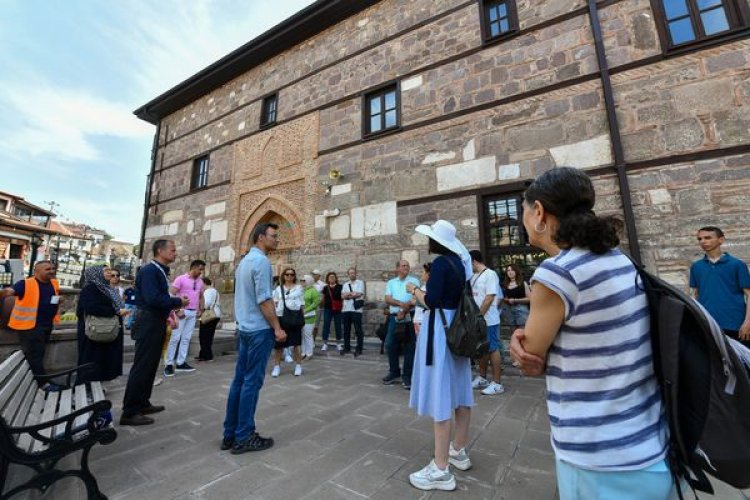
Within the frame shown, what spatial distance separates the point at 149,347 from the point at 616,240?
3.70 metres

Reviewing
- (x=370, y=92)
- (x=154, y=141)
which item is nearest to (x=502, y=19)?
(x=370, y=92)

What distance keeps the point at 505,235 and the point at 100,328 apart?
5717mm

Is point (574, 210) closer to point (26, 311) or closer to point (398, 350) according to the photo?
point (398, 350)

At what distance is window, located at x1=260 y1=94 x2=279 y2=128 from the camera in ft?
31.9

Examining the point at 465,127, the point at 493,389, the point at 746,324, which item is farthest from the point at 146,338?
the point at 465,127

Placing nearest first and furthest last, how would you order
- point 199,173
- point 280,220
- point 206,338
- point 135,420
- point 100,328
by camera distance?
point 135,420 → point 100,328 → point 206,338 → point 280,220 → point 199,173

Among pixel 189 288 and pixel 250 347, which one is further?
pixel 189 288

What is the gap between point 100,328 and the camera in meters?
3.26

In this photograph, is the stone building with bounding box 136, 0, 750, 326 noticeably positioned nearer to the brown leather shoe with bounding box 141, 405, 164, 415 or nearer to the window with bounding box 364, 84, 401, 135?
the window with bounding box 364, 84, 401, 135

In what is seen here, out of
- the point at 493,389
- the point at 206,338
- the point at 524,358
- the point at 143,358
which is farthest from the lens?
the point at 206,338

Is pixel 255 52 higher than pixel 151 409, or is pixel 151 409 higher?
pixel 255 52

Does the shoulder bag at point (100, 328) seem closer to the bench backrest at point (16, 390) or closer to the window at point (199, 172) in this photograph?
the bench backrest at point (16, 390)

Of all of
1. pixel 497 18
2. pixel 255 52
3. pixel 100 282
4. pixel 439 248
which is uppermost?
pixel 255 52

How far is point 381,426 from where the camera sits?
300 cm
